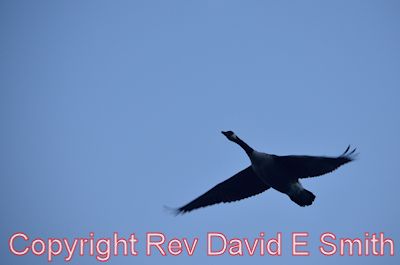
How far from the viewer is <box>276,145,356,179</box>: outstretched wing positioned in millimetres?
13367

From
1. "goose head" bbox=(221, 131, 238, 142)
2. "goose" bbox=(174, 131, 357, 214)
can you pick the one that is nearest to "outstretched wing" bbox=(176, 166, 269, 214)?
"goose" bbox=(174, 131, 357, 214)

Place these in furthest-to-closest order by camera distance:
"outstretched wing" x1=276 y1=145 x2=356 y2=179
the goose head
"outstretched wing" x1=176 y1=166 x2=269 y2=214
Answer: "outstretched wing" x1=176 y1=166 x2=269 y2=214 → the goose head → "outstretched wing" x1=276 y1=145 x2=356 y2=179

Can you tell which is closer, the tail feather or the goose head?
the tail feather

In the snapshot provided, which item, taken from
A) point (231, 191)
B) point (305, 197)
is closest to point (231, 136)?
point (231, 191)

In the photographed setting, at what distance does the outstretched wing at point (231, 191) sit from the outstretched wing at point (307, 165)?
111 cm

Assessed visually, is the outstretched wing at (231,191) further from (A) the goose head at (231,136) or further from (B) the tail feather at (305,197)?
(B) the tail feather at (305,197)

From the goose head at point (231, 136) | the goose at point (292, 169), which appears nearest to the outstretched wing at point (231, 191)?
the goose at point (292, 169)

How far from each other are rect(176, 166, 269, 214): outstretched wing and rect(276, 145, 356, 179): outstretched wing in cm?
111

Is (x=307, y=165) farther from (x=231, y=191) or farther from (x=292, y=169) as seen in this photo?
(x=231, y=191)

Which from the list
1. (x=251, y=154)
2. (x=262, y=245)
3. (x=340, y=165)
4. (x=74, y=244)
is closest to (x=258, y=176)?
(x=251, y=154)

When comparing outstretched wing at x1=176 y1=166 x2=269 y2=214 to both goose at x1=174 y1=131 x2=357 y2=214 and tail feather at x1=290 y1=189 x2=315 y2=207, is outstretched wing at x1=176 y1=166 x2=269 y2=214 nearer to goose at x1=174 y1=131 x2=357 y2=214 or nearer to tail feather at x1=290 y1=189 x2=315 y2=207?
goose at x1=174 y1=131 x2=357 y2=214

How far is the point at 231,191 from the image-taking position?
15062 mm

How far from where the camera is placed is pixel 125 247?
54.1 ft

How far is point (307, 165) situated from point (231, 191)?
2150mm
